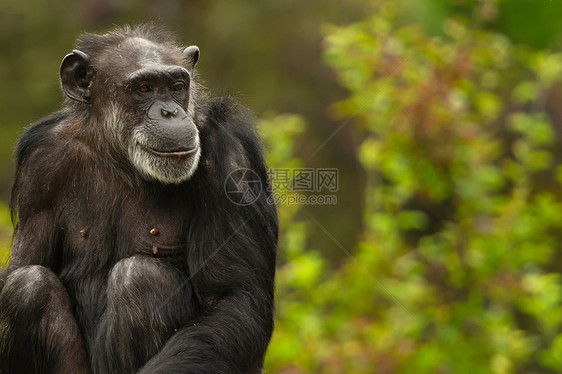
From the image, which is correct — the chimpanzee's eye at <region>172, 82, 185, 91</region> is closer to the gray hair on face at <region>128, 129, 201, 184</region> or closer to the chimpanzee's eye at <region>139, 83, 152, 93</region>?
the chimpanzee's eye at <region>139, 83, 152, 93</region>

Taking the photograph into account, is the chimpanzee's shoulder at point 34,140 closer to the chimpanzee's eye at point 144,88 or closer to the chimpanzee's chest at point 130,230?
the chimpanzee's chest at point 130,230

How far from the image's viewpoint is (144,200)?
13.9ft

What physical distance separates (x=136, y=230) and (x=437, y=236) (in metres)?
4.55

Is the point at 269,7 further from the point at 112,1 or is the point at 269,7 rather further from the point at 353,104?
the point at 353,104

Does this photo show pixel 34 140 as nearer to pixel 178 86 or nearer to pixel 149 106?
pixel 149 106

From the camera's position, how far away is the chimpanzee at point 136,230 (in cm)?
385

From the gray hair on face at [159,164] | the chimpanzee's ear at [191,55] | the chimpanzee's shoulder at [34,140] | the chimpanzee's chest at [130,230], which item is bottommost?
the chimpanzee's chest at [130,230]

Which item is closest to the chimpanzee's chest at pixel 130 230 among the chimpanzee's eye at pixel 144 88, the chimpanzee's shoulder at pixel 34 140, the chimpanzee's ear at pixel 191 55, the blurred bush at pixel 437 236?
the chimpanzee's shoulder at pixel 34 140

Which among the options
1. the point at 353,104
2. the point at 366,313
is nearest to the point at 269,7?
the point at 353,104

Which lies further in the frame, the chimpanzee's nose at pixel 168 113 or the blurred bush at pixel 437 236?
the blurred bush at pixel 437 236

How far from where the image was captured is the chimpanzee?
152 inches

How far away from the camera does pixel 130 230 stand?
4.16 metres

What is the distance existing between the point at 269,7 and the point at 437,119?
4.85m

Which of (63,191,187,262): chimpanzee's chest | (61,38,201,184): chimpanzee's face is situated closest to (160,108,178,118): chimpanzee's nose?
(61,38,201,184): chimpanzee's face
